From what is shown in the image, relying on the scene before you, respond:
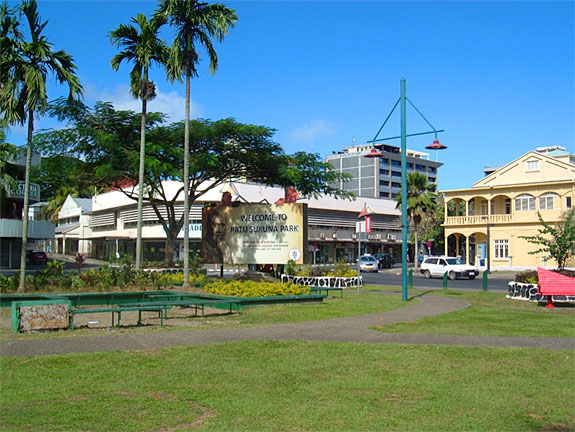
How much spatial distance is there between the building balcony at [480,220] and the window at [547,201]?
2.85 metres

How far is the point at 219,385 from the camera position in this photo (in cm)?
841

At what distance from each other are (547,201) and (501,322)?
→ 1702 inches

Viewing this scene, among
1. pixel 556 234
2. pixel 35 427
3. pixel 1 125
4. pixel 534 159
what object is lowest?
pixel 35 427

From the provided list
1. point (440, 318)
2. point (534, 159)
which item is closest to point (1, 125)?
point (440, 318)

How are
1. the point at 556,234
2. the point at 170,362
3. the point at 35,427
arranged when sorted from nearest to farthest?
the point at 35,427 < the point at 170,362 < the point at 556,234

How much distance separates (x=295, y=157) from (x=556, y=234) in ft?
39.5

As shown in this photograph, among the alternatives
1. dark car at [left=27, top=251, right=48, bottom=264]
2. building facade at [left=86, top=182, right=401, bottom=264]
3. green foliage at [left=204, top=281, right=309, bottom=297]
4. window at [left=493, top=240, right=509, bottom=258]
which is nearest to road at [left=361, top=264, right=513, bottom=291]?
green foliage at [left=204, top=281, right=309, bottom=297]

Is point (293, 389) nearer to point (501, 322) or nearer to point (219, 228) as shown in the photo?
point (501, 322)

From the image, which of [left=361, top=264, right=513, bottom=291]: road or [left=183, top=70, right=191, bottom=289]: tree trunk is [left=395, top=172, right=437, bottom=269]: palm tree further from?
[left=183, top=70, right=191, bottom=289]: tree trunk

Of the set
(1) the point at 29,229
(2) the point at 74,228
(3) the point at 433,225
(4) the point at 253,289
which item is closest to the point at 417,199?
(3) the point at 433,225

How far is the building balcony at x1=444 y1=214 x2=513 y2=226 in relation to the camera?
2249 inches

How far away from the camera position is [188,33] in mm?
23703

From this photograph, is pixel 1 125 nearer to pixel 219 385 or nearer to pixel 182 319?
pixel 182 319

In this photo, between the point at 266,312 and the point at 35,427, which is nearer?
the point at 35,427
